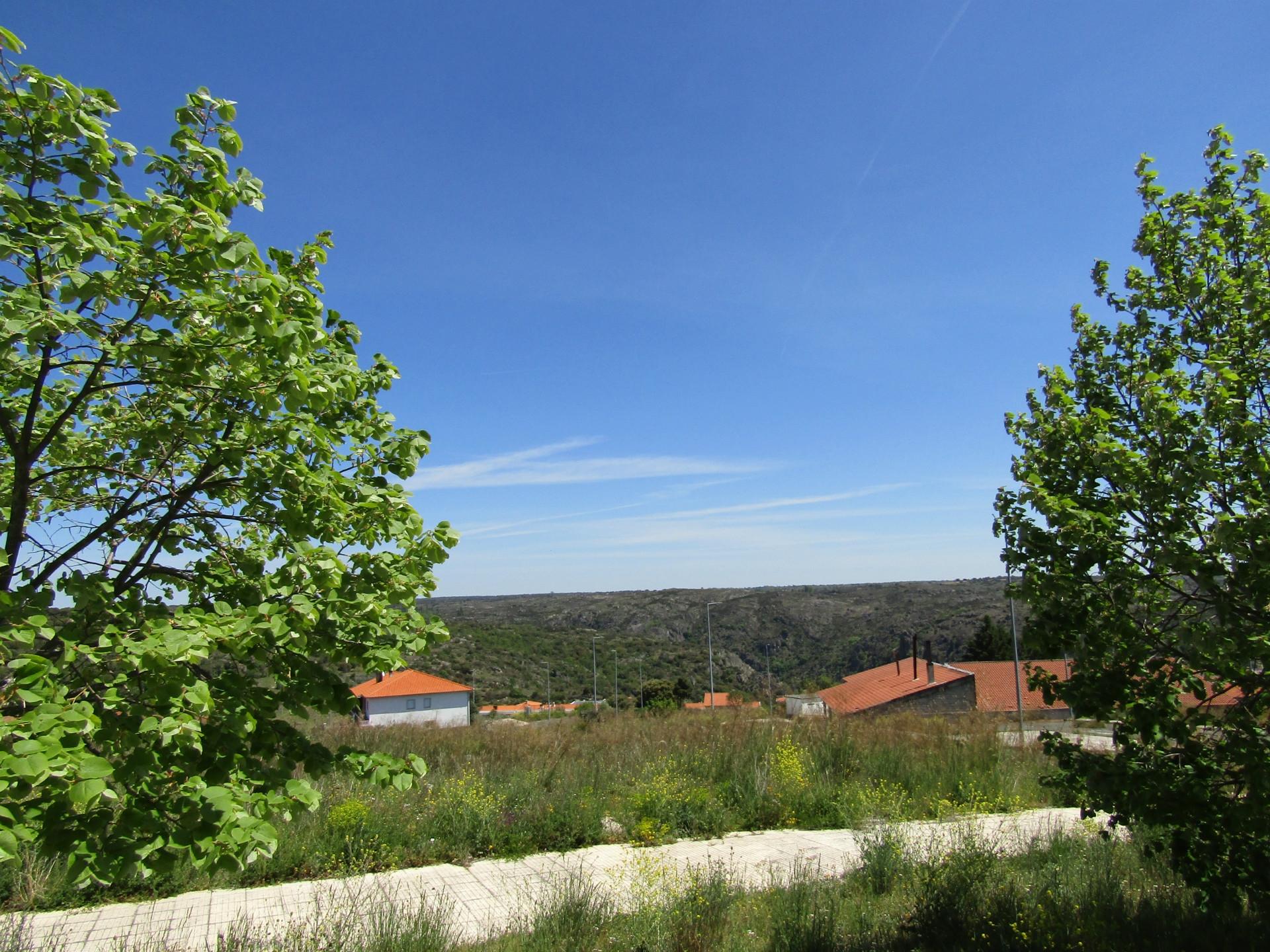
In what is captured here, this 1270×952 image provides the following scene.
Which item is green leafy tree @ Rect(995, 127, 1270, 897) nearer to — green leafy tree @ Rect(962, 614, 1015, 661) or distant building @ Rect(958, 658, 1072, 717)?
distant building @ Rect(958, 658, 1072, 717)

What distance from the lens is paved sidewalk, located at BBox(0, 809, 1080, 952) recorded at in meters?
5.25

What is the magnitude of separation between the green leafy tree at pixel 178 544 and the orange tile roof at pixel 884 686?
90.9 ft

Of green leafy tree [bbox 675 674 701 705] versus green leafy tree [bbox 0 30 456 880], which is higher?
green leafy tree [bbox 0 30 456 880]

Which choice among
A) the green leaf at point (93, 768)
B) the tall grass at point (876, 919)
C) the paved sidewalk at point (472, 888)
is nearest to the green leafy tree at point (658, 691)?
the paved sidewalk at point (472, 888)

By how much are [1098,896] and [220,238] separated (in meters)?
6.76

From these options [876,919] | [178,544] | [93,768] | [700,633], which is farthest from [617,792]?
[700,633]

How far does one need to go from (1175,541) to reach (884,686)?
32.6m

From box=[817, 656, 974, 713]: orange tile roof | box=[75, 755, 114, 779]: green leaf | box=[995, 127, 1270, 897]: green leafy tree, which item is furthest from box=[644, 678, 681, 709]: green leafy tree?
box=[75, 755, 114, 779]: green leaf

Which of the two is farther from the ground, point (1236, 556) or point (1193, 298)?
point (1193, 298)

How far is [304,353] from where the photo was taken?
281 cm

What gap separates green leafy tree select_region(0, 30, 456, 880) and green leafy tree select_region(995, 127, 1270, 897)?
3155 mm

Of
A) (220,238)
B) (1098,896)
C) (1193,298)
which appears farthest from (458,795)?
(1193,298)

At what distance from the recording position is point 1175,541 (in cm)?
325

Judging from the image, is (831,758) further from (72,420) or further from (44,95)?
(44,95)
